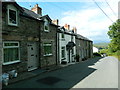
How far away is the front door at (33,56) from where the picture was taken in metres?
9.95

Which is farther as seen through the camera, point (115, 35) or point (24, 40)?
point (115, 35)

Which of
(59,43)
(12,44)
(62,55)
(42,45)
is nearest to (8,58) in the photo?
(12,44)

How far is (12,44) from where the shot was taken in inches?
320

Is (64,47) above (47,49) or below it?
above

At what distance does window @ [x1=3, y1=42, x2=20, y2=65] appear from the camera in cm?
763

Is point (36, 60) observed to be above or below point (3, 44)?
below

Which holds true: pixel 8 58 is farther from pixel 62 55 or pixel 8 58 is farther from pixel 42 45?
pixel 62 55

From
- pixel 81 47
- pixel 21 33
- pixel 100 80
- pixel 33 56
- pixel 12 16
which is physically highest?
pixel 12 16

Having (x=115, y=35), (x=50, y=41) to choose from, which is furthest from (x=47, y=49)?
(x=115, y=35)

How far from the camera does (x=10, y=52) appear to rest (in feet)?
26.4

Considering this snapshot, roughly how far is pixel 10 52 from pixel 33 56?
8.97 feet

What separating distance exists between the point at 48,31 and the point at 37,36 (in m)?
1.99

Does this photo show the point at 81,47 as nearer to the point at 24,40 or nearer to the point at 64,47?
the point at 64,47

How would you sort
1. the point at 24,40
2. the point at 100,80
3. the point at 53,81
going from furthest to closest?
the point at 24,40, the point at 100,80, the point at 53,81
